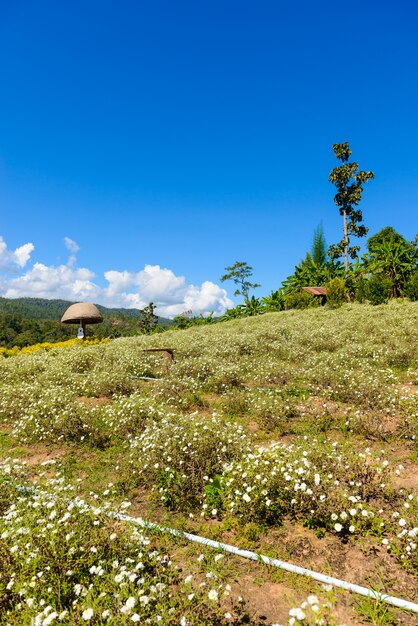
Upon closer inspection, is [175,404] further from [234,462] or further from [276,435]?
[234,462]

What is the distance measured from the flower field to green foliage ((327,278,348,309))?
2138cm

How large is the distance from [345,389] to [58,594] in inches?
291

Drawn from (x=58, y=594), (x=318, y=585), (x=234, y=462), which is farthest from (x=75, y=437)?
(x=318, y=585)

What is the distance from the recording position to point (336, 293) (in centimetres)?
3056

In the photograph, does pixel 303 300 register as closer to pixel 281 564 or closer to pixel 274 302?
pixel 274 302

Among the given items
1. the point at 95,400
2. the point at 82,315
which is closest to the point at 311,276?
the point at 82,315

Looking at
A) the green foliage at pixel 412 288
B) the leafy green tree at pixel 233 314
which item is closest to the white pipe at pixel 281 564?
the green foliage at pixel 412 288

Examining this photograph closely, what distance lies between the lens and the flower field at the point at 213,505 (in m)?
3.15

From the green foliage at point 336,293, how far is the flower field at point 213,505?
21.4 m

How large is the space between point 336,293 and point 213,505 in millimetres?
28299

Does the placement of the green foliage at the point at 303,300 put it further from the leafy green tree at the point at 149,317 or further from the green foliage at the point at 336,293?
the leafy green tree at the point at 149,317

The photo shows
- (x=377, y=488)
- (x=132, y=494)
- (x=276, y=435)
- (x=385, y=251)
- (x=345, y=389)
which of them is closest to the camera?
(x=377, y=488)

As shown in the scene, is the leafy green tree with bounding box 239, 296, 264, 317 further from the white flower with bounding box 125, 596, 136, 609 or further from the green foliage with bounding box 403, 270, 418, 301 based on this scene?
the white flower with bounding box 125, 596, 136, 609

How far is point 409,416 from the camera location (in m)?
6.69
